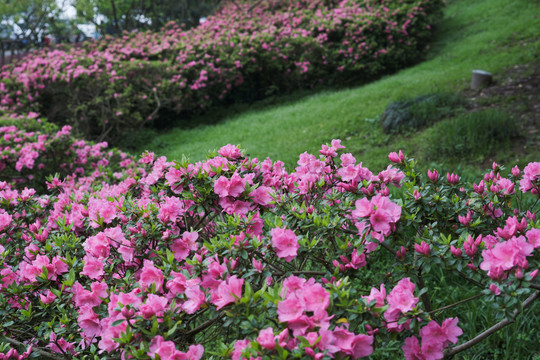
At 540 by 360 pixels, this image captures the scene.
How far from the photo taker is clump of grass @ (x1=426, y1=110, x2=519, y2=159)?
4.82 m

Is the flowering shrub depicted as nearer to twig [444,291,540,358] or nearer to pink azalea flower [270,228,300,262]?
pink azalea flower [270,228,300,262]

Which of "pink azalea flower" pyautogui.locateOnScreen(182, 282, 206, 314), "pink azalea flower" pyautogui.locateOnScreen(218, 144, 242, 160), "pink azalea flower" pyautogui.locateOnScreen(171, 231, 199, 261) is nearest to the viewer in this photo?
"pink azalea flower" pyautogui.locateOnScreen(182, 282, 206, 314)

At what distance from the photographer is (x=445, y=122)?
5273 mm

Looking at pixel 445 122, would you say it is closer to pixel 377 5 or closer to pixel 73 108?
pixel 73 108

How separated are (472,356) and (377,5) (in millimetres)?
11461

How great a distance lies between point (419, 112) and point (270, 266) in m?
4.85

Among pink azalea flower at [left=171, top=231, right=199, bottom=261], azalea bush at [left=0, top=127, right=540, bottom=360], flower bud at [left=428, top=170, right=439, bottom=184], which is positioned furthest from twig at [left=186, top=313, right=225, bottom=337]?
flower bud at [left=428, top=170, right=439, bottom=184]

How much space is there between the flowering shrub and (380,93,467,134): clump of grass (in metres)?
4.36

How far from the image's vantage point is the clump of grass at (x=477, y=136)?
4.82m

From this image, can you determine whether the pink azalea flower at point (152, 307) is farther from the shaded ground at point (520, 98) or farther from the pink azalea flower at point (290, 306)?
the shaded ground at point (520, 98)

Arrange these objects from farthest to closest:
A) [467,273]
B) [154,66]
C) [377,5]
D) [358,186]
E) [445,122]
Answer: [377,5]
[154,66]
[445,122]
[358,186]
[467,273]

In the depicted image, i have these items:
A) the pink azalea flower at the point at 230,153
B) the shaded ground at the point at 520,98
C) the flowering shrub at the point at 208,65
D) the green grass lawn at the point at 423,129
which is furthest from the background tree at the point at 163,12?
the pink azalea flower at the point at 230,153

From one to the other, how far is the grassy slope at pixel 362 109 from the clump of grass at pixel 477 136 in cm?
41

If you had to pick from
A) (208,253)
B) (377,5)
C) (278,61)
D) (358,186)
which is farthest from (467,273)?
(377,5)
